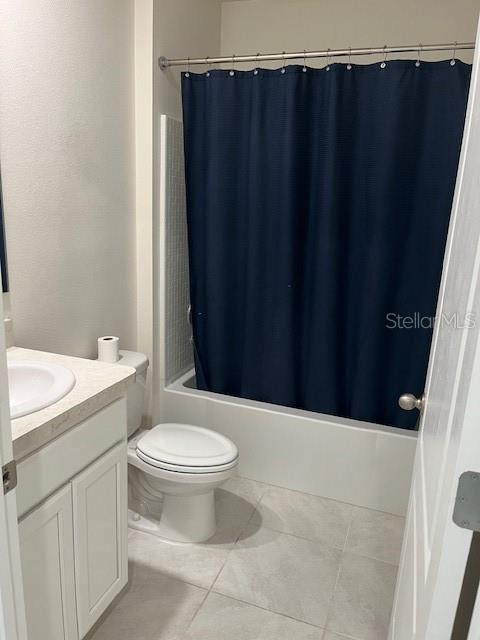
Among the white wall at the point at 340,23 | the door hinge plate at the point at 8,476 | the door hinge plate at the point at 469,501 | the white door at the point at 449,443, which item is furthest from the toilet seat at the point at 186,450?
the white wall at the point at 340,23

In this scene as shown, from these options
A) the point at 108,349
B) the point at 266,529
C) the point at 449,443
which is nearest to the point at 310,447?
the point at 266,529

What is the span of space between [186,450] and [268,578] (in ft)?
Result: 1.90

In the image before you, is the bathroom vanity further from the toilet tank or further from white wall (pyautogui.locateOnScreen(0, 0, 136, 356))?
the toilet tank

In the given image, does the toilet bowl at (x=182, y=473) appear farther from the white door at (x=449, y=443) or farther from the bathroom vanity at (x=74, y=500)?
the white door at (x=449, y=443)

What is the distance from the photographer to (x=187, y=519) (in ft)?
6.50

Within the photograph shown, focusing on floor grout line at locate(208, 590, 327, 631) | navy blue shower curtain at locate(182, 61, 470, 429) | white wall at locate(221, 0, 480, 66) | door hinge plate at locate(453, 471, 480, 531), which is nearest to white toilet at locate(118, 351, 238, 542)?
floor grout line at locate(208, 590, 327, 631)

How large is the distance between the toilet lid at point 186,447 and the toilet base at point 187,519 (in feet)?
0.62

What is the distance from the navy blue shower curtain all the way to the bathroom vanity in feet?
3.62

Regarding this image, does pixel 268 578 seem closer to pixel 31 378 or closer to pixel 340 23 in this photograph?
pixel 31 378

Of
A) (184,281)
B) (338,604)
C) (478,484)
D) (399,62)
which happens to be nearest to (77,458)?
(478,484)

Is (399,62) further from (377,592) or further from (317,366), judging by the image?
(377,592)

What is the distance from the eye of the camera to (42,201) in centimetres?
177

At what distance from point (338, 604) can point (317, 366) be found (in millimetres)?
1036

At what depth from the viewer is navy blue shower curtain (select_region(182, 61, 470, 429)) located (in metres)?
2.03
